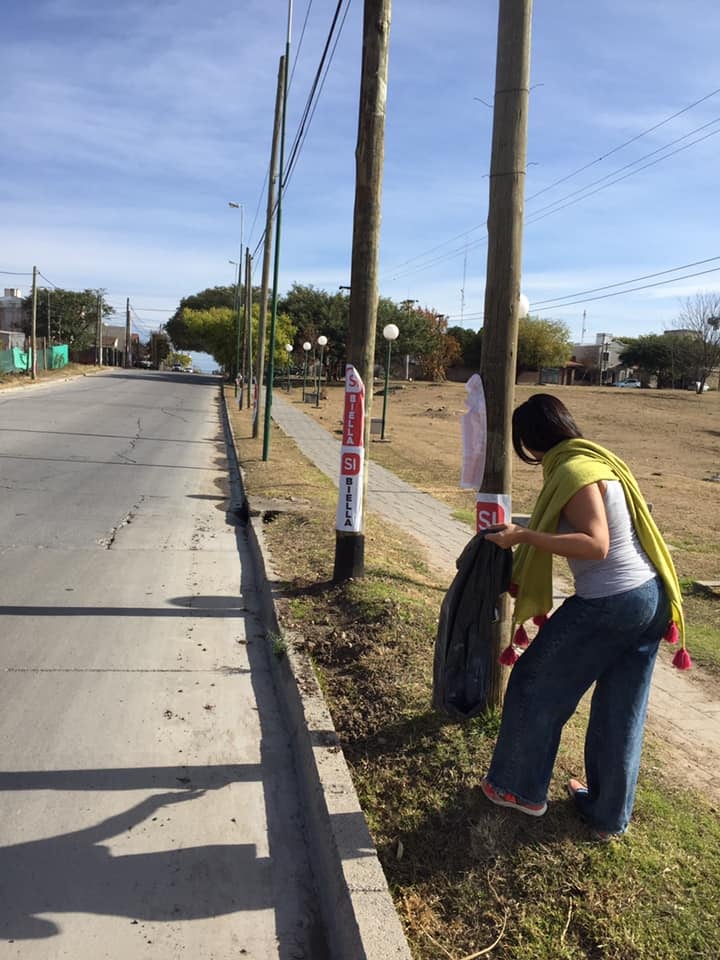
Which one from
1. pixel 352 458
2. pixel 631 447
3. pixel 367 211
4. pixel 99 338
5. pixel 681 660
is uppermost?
pixel 99 338

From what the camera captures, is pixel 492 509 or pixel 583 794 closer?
pixel 583 794

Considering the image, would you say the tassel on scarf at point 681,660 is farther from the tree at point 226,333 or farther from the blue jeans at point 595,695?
the tree at point 226,333

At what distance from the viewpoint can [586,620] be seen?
277 cm

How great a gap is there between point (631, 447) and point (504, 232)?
25.2m

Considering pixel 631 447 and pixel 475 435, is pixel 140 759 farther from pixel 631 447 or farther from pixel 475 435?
pixel 631 447

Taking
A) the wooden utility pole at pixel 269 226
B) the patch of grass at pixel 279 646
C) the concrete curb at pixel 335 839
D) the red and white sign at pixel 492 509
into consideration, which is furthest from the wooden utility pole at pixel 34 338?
the red and white sign at pixel 492 509

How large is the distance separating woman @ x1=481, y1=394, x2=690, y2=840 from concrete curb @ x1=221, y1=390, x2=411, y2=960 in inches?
22.0

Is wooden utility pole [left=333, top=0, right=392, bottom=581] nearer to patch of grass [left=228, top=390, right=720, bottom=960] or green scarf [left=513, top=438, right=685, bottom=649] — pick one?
patch of grass [left=228, top=390, right=720, bottom=960]

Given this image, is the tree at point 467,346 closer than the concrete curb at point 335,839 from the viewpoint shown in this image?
No

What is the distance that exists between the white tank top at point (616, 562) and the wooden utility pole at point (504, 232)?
96 cm

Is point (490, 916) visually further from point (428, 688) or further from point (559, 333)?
point (559, 333)

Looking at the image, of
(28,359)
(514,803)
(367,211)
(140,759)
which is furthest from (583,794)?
(28,359)

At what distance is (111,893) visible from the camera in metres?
2.89

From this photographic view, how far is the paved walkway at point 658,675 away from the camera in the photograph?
3949mm
